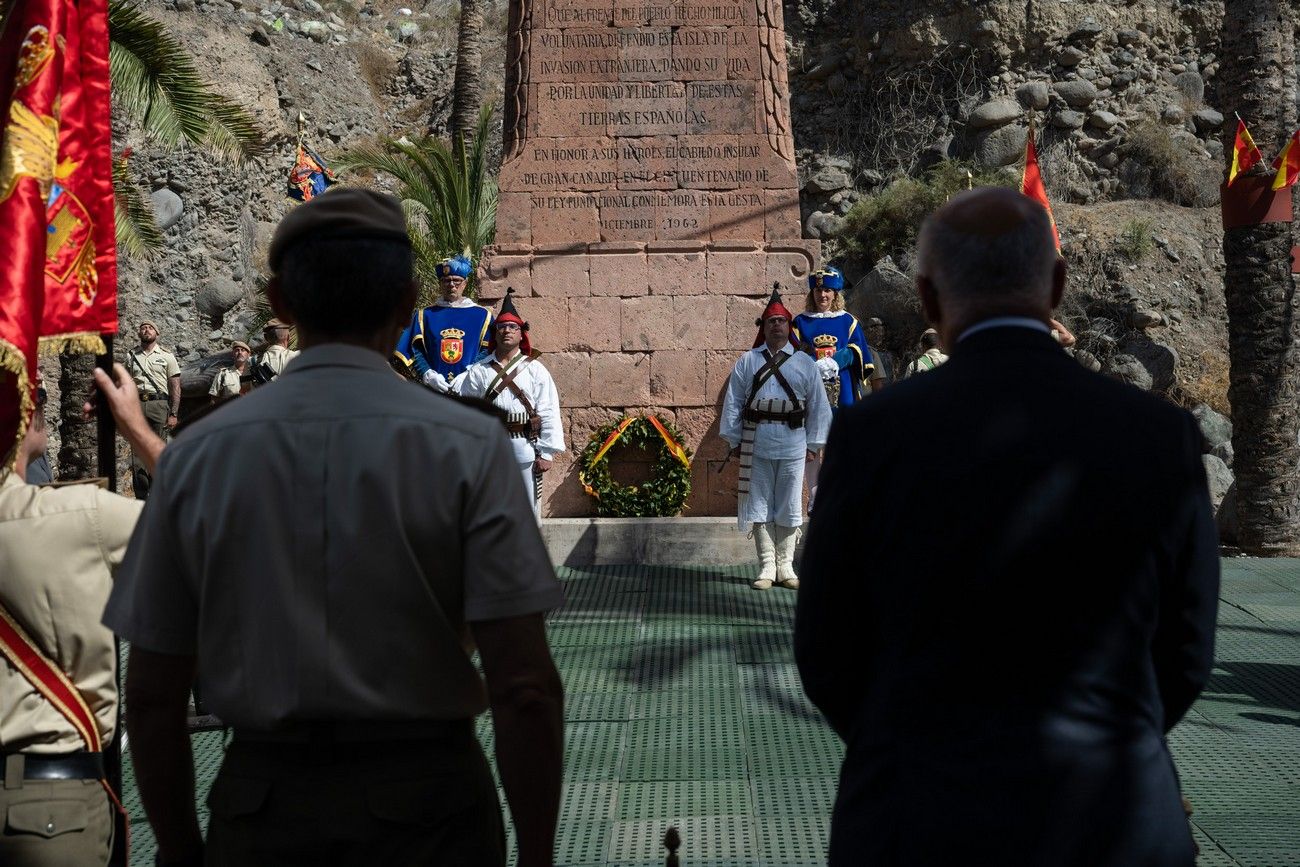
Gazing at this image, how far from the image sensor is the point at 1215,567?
2268mm

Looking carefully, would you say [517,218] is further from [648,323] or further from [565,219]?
[648,323]

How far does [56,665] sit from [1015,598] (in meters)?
2.11

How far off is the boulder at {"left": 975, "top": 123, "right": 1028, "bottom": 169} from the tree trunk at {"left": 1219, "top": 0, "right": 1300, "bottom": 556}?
1324 centimetres

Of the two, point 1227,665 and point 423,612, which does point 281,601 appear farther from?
point 1227,665

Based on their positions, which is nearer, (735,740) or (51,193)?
(51,193)

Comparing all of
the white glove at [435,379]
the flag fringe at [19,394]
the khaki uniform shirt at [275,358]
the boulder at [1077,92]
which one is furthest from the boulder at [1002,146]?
the flag fringe at [19,394]

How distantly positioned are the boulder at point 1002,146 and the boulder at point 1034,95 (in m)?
0.73

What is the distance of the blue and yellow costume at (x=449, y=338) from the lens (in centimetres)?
1126

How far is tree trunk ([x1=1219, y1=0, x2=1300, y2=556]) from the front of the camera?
1259 cm

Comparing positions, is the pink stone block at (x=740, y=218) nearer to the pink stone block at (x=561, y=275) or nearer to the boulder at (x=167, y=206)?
the pink stone block at (x=561, y=275)

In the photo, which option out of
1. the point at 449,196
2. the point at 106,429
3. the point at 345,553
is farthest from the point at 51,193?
the point at 449,196

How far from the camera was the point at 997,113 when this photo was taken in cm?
2631

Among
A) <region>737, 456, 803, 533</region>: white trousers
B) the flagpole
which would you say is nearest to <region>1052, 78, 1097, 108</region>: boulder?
<region>737, 456, 803, 533</region>: white trousers

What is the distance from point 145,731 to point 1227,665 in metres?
6.77
